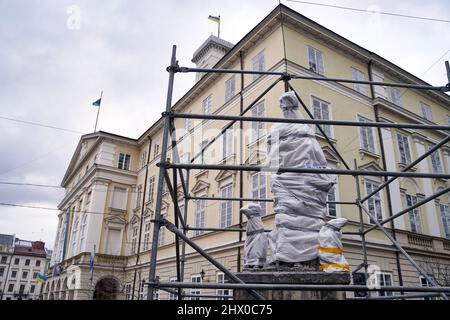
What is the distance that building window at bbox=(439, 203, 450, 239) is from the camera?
19.0 m

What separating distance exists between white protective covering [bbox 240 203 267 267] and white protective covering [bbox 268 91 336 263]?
7.1 inches

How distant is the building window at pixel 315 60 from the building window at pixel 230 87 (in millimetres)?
4239

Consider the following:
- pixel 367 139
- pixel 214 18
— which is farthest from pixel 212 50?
pixel 367 139

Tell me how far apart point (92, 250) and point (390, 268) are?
20179mm

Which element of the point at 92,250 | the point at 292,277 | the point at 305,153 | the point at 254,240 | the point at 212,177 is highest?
the point at 212,177

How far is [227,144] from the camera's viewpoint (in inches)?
712

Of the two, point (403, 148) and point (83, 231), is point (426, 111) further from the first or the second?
point (83, 231)

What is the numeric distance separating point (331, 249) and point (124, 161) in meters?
27.6

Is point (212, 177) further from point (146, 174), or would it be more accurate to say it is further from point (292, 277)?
point (292, 277)

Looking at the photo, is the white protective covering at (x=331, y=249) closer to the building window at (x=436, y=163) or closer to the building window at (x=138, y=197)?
the building window at (x=436, y=163)

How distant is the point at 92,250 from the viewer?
85.8ft

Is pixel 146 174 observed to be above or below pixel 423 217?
above
